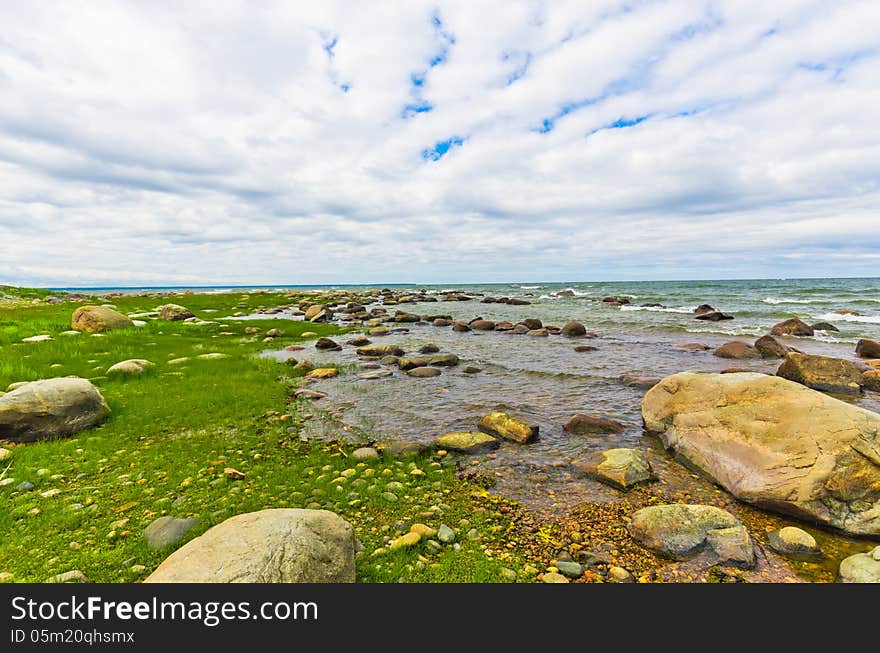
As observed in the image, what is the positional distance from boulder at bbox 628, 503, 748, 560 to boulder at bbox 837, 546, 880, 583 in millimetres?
1071

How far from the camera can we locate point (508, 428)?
10.1 metres

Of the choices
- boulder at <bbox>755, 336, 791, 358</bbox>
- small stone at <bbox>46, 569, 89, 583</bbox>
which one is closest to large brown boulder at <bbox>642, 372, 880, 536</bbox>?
small stone at <bbox>46, 569, 89, 583</bbox>

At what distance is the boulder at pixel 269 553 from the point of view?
3.81 meters

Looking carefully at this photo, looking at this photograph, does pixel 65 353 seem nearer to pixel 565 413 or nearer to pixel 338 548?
pixel 338 548

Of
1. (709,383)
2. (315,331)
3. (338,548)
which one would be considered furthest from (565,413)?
(315,331)

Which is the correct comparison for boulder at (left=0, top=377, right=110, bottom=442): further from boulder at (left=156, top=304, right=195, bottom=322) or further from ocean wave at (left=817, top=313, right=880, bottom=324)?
ocean wave at (left=817, top=313, right=880, bottom=324)

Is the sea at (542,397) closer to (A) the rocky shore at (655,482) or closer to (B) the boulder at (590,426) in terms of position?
(A) the rocky shore at (655,482)

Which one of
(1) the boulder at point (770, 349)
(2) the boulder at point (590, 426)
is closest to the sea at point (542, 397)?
(2) the boulder at point (590, 426)

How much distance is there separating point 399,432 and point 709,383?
806 centimetres

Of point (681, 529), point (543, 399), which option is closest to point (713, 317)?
point (543, 399)

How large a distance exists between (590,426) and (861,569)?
19.2 ft

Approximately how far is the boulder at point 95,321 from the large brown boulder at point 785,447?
32.1m

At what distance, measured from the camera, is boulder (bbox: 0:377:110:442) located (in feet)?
27.8

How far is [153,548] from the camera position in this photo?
17.0ft
